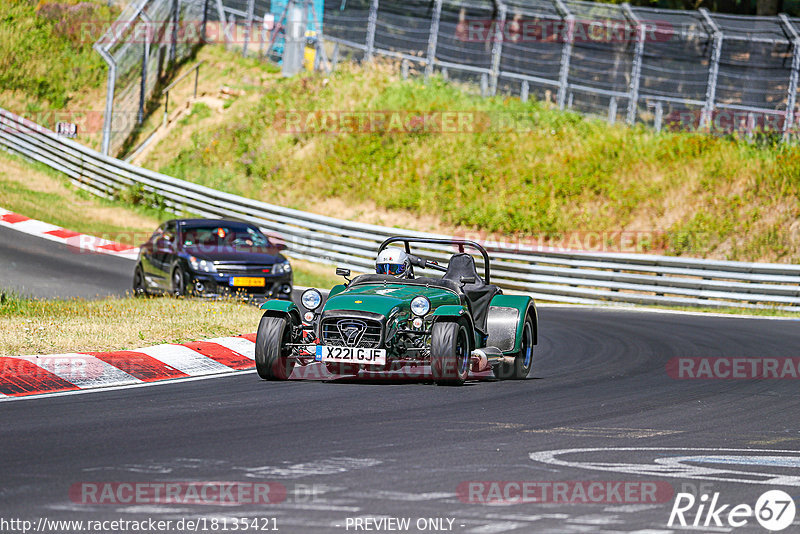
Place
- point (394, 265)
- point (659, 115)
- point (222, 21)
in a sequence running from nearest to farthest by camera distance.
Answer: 1. point (394, 265)
2. point (659, 115)
3. point (222, 21)

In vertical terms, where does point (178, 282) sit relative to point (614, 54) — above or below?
below

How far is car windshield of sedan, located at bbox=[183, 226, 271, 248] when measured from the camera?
61.6ft

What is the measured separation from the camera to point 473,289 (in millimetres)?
11484

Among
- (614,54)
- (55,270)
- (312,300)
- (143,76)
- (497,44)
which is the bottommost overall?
(55,270)

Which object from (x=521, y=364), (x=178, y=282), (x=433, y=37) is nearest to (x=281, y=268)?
(x=178, y=282)

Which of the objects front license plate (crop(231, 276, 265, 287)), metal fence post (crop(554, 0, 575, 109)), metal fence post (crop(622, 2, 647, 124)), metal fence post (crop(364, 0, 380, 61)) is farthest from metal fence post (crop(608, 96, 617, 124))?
front license plate (crop(231, 276, 265, 287))

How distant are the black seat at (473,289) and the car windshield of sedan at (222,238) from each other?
7.82m

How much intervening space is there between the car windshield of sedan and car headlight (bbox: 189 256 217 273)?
31.0 inches

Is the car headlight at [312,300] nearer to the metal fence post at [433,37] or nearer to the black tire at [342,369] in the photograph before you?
the black tire at [342,369]

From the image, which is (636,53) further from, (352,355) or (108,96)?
(352,355)

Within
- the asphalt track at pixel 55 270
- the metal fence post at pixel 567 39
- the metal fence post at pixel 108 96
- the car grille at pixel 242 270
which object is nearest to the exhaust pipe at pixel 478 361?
the car grille at pixel 242 270

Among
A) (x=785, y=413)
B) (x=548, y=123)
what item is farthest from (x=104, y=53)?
(x=785, y=413)

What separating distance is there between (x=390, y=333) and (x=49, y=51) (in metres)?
33.8

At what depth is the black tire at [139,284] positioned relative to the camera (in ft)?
60.9
